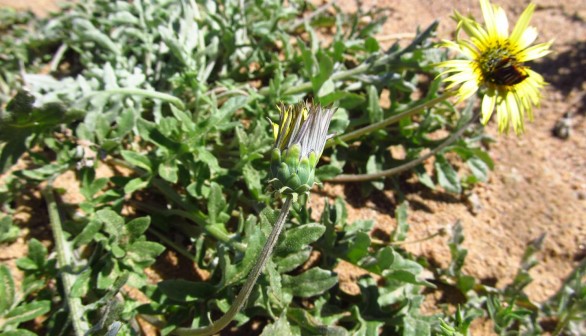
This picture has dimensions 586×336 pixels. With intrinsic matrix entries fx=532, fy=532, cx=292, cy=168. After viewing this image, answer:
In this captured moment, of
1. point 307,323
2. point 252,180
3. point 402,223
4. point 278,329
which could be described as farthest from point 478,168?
point 278,329

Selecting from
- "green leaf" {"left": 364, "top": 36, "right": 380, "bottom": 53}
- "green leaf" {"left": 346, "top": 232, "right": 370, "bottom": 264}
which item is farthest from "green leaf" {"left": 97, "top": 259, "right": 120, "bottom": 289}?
"green leaf" {"left": 364, "top": 36, "right": 380, "bottom": 53}

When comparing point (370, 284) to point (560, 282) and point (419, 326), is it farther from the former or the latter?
point (560, 282)

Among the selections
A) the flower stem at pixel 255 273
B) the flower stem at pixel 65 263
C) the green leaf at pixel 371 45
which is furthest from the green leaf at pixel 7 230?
the green leaf at pixel 371 45

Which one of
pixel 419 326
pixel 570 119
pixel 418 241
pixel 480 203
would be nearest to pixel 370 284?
pixel 419 326

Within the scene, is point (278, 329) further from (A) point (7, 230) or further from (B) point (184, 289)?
(A) point (7, 230)

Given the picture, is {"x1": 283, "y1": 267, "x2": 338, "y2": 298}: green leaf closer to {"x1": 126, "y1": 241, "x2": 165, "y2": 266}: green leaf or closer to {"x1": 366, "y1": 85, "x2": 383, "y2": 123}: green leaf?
{"x1": 126, "y1": 241, "x2": 165, "y2": 266}: green leaf

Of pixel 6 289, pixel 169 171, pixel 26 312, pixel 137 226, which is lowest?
pixel 26 312
